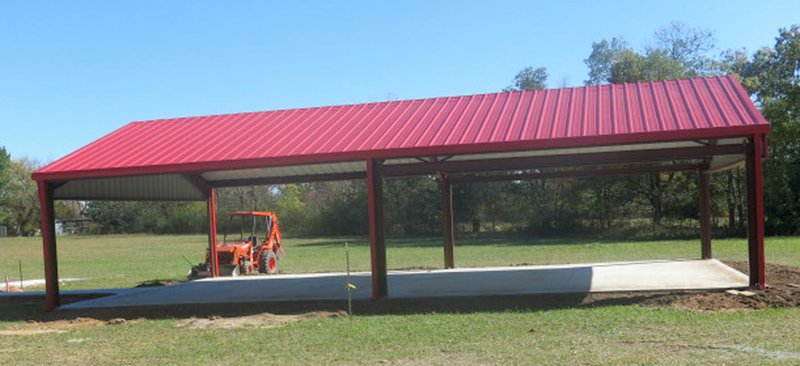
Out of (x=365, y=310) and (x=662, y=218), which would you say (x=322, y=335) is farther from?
(x=662, y=218)

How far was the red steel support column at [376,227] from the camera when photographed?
1272 cm

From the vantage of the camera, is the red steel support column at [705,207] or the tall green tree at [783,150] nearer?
the red steel support column at [705,207]

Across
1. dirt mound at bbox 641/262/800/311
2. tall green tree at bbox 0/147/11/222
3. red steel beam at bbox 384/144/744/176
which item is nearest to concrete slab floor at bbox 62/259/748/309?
dirt mound at bbox 641/262/800/311

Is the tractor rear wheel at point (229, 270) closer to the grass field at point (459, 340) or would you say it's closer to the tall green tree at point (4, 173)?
the grass field at point (459, 340)

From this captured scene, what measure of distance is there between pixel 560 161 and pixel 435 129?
2.82 metres

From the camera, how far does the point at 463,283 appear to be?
48.6ft

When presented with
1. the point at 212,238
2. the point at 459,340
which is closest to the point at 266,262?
the point at 212,238

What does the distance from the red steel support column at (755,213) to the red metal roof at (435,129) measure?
0.54 meters

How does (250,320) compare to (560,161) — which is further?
(560,161)

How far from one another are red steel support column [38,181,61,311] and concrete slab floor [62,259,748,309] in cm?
38

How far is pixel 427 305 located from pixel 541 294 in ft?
6.59

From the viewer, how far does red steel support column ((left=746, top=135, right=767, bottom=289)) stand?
36.9ft

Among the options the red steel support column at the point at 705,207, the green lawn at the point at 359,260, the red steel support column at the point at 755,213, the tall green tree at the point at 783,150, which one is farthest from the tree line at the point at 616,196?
the red steel support column at the point at 755,213

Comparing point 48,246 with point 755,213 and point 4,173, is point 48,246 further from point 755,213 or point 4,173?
point 4,173
